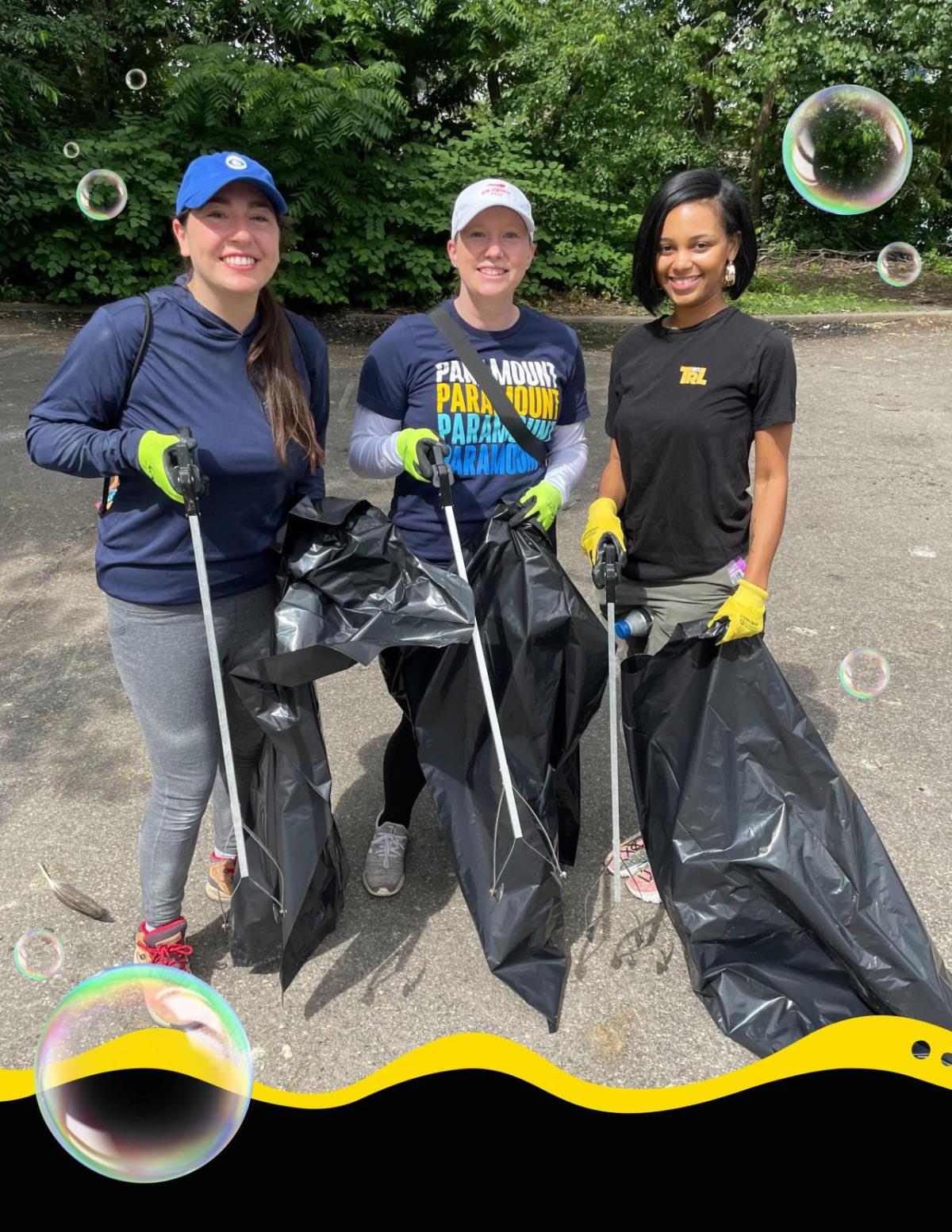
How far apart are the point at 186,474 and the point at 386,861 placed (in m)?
1.40

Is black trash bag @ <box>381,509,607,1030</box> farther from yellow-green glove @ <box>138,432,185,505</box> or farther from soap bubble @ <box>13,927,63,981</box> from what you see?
soap bubble @ <box>13,927,63,981</box>

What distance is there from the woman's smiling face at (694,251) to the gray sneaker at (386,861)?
1.70 metres

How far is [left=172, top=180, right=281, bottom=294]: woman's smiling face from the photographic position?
6.48ft

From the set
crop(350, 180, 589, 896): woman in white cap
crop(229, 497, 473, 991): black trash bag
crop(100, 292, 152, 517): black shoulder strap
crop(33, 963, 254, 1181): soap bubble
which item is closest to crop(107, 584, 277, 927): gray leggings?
crop(229, 497, 473, 991): black trash bag

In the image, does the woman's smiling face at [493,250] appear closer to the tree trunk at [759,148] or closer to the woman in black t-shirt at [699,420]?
the woman in black t-shirt at [699,420]

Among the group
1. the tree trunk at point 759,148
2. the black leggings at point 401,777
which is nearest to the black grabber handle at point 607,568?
the black leggings at point 401,777

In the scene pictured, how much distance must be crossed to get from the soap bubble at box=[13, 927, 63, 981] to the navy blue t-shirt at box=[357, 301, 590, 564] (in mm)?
1427

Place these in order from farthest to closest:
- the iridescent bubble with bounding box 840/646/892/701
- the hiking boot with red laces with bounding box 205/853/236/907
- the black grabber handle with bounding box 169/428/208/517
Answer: the iridescent bubble with bounding box 840/646/892/701 → the hiking boot with red laces with bounding box 205/853/236/907 → the black grabber handle with bounding box 169/428/208/517

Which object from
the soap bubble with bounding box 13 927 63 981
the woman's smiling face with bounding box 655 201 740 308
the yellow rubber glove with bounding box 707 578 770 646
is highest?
the woman's smiling face with bounding box 655 201 740 308

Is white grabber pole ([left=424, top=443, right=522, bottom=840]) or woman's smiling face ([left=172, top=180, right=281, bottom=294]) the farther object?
white grabber pole ([left=424, top=443, right=522, bottom=840])

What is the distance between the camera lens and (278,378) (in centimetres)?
208

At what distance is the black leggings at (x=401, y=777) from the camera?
8.89 feet

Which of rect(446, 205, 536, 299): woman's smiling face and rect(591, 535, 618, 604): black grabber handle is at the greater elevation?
rect(446, 205, 536, 299): woman's smiling face

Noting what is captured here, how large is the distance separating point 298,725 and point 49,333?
911 cm
